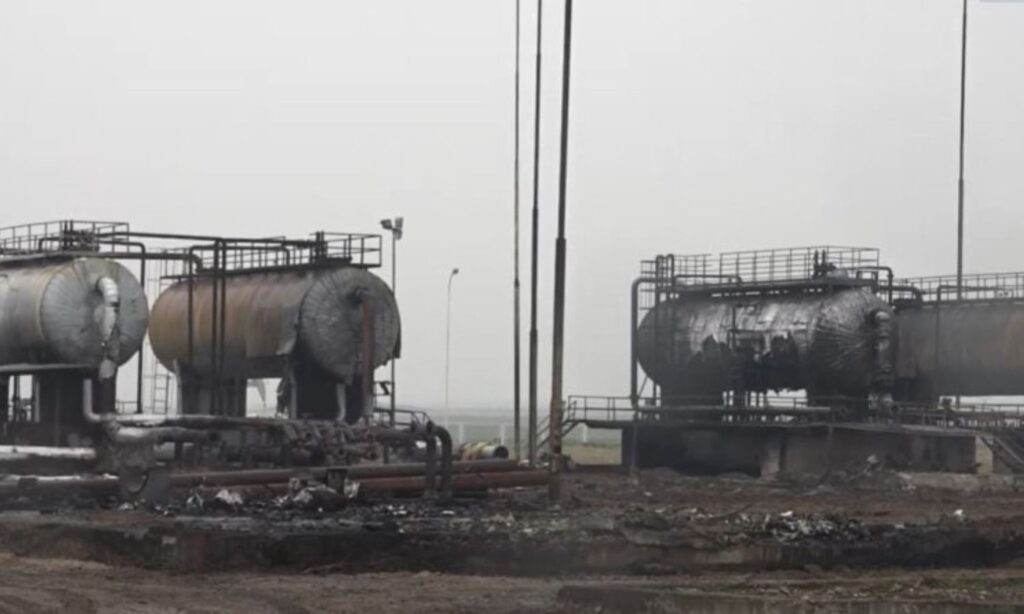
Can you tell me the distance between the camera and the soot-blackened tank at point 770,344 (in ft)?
178

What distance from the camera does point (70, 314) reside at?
43719 mm

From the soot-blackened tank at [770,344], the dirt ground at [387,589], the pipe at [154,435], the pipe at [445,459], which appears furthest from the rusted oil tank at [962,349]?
the dirt ground at [387,589]

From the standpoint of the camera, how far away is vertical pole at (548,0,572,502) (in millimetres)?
33062

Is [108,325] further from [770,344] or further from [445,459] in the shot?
[770,344]

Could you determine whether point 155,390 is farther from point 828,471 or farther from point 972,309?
point 972,309

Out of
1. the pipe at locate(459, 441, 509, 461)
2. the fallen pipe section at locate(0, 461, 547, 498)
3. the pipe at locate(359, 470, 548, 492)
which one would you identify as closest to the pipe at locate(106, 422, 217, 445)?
the fallen pipe section at locate(0, 461, 547, 498)

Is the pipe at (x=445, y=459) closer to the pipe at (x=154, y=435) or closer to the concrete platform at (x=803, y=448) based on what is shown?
the pipe at (x=154, y=435)

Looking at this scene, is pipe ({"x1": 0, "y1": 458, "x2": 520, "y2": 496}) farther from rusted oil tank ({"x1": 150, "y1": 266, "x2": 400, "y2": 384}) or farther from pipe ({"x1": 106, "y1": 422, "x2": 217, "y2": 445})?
rusted oil tank ({"x1": 150, "y1": 266, "x2": 400, "y2": 384})

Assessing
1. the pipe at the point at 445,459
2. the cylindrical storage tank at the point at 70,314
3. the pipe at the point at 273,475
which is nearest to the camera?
the pipe at the point at 273,475

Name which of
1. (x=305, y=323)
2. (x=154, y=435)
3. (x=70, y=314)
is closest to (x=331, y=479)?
(x=154, y=435)

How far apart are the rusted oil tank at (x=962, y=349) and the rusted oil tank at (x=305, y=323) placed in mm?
17269

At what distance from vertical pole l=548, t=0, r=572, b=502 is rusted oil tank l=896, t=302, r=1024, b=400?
2423cm

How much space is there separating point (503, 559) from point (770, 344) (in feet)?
101

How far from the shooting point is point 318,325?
47.2 m
